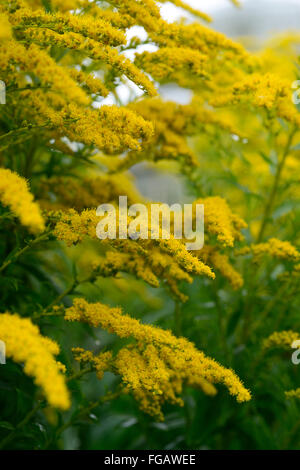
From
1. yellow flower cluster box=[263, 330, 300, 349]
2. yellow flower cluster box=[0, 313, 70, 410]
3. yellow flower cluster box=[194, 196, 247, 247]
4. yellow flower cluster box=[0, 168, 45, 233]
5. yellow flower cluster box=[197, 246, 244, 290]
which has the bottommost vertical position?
yellow flower cluster box=[263, 330, 300, 349]

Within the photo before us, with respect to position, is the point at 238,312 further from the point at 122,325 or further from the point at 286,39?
the point at 286,39

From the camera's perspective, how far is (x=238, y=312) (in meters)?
2.13

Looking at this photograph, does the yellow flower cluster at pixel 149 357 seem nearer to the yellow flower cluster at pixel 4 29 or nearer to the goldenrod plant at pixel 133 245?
the goldenrod plant at pixel 133 245

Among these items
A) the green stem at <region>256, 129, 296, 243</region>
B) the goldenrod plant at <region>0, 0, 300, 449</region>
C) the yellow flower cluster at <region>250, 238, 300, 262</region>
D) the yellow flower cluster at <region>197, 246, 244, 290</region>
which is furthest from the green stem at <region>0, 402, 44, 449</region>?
the green stem at <region>256, 129, 296, 243</region>

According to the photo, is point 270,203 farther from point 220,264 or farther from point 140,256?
point 140,256

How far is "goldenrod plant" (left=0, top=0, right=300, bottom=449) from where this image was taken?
1380mm

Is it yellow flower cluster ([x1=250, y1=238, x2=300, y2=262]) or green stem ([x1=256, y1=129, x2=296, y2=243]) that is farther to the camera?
green stem ([x1=256, y1=129, x2=296, y2=243])

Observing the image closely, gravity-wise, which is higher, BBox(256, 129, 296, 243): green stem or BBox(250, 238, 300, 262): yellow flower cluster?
BBox(256, 129, 296, 243): green stem

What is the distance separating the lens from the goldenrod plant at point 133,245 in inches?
54.3

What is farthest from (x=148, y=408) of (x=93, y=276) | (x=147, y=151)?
(x=147, y=151)

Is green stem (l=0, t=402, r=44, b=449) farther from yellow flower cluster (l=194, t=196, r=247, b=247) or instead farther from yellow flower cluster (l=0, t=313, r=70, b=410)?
yellow flower cluster (l=194, t=196, r=247, b=247)

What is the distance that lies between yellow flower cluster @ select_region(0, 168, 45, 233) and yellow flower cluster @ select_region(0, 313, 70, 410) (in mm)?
227

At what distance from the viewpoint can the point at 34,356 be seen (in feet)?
3.45

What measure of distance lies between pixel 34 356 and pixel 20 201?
1.12 feet
